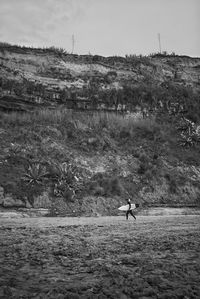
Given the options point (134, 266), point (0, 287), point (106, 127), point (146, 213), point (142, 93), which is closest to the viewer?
point (0, 287)

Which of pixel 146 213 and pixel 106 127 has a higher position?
pixel 106 127

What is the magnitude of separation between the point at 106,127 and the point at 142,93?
6149 millimetres

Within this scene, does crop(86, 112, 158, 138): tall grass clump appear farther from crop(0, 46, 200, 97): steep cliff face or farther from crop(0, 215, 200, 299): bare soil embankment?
crop(0, 215, 200, 299): bare soil embankment

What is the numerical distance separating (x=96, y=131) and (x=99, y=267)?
20.6 m

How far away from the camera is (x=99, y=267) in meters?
5.43

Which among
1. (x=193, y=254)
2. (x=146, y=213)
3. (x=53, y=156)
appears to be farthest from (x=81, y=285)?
(x=53, y=156)

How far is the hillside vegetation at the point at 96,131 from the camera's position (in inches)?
742

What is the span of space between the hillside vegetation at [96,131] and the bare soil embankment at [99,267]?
9.20m

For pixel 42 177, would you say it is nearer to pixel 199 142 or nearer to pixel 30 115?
pixel 30 115

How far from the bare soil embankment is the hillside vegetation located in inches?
362

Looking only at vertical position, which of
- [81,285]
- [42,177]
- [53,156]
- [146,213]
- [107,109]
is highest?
[107,109]

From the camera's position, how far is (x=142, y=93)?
1220 inches

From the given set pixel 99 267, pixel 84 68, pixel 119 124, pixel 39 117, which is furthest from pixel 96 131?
pixel 99 267

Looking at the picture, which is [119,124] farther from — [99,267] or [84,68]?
[99,267]
